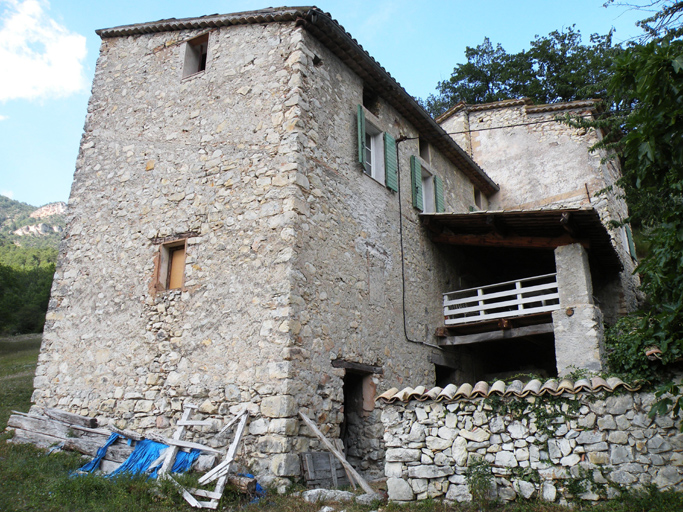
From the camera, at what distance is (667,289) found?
15.7ft

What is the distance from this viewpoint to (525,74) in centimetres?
2453

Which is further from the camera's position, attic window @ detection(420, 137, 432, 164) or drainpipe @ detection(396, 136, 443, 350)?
attic window @ detection(420, 137, 432, 164)

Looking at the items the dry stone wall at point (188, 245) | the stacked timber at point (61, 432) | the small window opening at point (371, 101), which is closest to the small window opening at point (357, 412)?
the dry stone wall at point (188, 245)

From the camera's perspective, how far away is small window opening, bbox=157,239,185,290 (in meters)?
8.78

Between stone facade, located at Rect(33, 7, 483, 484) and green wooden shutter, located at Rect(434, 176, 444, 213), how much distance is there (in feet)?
5.86

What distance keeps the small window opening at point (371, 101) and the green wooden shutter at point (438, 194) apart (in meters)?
2.57

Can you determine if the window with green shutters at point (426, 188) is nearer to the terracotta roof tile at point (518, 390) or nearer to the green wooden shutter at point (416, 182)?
the green wooden shutter at point (416, 182)

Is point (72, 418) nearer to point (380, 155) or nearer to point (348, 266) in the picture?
point (348, 266)

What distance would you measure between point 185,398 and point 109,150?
5089mm

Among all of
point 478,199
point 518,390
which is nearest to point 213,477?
point 518,390

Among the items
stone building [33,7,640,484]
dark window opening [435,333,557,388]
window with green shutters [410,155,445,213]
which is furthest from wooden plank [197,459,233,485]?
window with green shutters [410,155,445,213]

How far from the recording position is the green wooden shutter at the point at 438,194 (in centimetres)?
1234

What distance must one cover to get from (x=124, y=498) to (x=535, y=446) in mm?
4443

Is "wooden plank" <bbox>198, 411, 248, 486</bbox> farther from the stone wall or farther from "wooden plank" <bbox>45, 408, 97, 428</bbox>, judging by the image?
"wooden plank" <bbox>45, 408, 97, 428</bbox>
